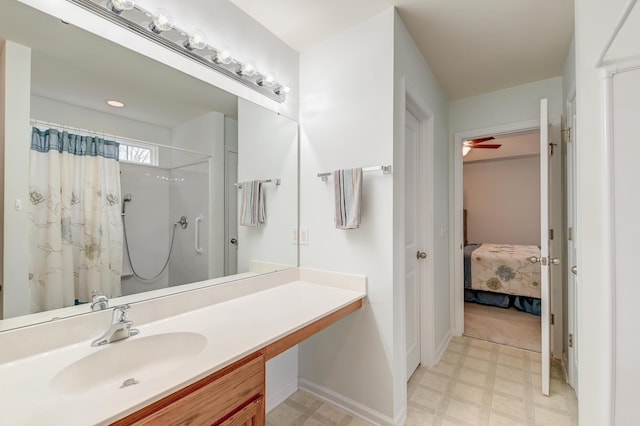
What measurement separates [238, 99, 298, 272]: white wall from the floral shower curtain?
0.68m

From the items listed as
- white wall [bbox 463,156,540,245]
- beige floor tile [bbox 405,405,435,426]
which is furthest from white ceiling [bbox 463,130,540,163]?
beige floor tile [bbox 405,405,435,426]

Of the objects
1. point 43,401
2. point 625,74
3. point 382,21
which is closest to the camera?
point 43,401

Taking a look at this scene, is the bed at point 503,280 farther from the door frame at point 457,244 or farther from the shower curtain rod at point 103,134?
the shower curtain rod at point 103,134

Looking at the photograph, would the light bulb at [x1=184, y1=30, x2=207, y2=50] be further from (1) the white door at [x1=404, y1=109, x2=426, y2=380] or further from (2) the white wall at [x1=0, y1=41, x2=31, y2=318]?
(1) the white door at [x1=404, y1=109, x2=426, y2=380]

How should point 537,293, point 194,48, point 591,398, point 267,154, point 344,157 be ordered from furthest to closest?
point 537,293 → point 267,154 → point 344,157 → point 194,48 → point 591,398

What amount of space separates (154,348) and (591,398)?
5.59 ft

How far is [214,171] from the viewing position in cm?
160

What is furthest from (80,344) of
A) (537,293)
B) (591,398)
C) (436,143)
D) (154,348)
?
(537,293)

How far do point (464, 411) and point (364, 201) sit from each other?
4.89 ft

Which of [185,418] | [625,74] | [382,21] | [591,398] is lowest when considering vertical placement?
[591,398]

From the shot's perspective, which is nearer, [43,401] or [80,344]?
[43,401]

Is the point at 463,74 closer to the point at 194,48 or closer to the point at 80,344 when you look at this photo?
the point at 194,48

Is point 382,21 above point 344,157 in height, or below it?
above

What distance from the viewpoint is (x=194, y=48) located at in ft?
4.54
